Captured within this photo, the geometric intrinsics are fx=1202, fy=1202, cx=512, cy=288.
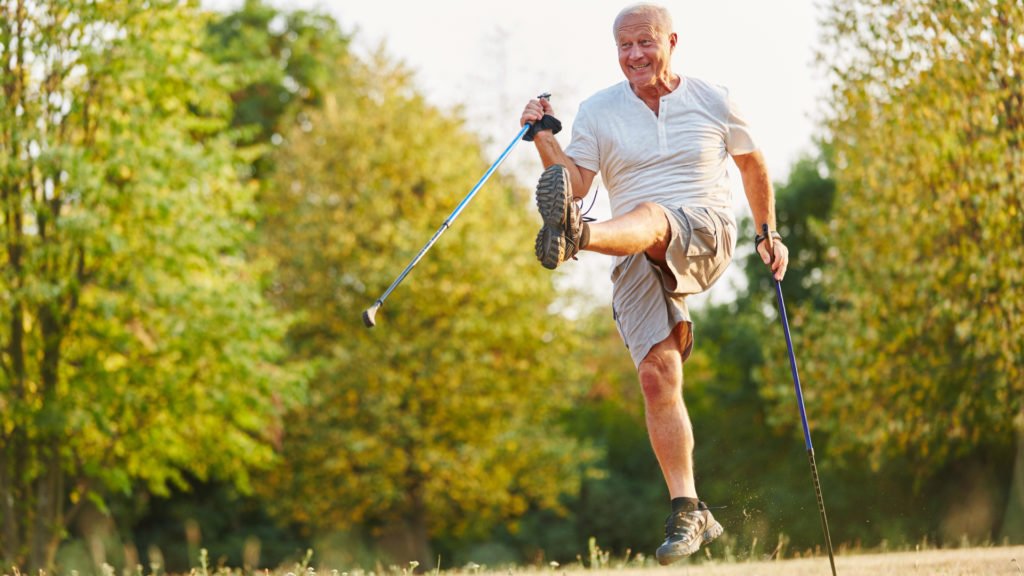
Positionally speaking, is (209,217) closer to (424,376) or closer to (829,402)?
(424,376)

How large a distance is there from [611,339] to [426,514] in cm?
1051

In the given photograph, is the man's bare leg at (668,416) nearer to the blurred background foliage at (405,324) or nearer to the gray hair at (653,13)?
the blurred background foliage at (405,324)

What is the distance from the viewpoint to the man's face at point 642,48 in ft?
18.3

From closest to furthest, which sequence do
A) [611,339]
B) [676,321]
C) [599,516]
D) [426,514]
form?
1. [676,321]
2. [426,514]
3. [599,516]
4. [611,339]

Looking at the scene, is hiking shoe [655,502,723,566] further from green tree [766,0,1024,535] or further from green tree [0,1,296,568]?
green tree [0,1,296,568]

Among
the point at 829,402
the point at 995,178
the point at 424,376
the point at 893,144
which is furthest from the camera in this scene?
the point at 424,376

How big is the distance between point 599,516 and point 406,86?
10.9 metres

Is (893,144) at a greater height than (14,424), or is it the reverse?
(893,144)

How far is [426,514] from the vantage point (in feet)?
76.8

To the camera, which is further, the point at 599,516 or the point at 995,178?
the point at 599,516

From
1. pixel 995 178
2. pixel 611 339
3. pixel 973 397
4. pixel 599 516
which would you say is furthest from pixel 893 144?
pixel 611 339

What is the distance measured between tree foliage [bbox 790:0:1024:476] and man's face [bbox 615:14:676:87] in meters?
8.50

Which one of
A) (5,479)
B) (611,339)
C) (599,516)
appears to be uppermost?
(611,339)

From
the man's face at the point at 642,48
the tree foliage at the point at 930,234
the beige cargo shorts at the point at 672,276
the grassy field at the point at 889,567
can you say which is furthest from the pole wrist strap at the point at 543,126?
the tree foliage at the point at 930,234
